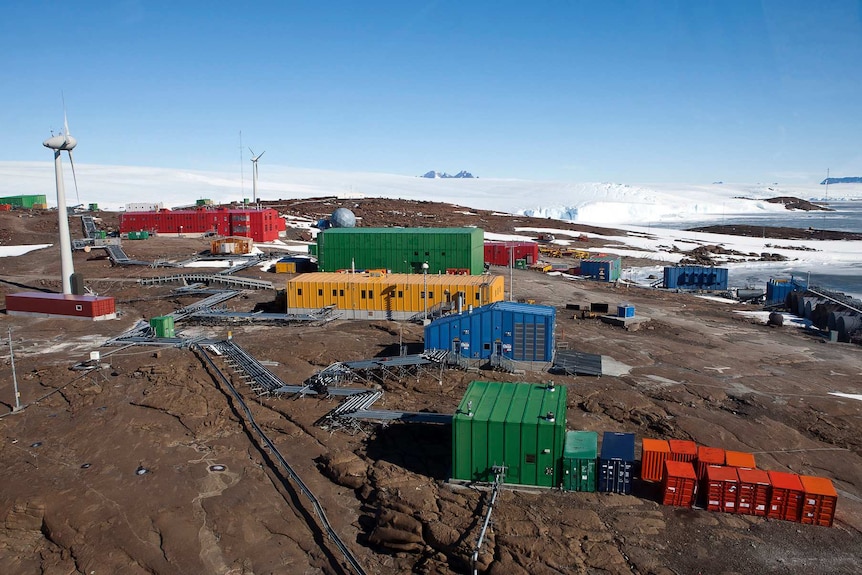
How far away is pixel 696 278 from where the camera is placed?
222 feet

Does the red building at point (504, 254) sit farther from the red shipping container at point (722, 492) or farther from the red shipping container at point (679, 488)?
the red shipping container at point (722, 492)

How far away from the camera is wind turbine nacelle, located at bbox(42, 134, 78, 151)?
50781 millimetres

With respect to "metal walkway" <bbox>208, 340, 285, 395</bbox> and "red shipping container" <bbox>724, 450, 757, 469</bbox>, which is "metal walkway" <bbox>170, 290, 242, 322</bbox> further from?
"red shipping container" <bbox>724, 450, 757, 469</bbox>

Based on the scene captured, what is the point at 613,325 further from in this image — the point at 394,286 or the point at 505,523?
the point at 505,523

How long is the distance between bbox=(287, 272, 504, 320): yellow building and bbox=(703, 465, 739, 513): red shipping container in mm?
25528

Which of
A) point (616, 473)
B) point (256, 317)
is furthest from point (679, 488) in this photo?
point (256, 317)

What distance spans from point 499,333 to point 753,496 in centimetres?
1694

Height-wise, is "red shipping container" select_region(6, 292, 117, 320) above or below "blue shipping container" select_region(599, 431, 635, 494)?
above

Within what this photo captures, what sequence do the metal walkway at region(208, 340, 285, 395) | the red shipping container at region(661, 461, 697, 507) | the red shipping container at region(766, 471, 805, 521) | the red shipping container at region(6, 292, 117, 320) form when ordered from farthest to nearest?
1. the red shipping container at region(6, 292, 117, 320)
2. the metal walkway at region(208, 340, 285, 395)
3. the red shipping container at region(661, 461, 697, 507)
4. the red shipping container at region(766, 471, 805, 521)

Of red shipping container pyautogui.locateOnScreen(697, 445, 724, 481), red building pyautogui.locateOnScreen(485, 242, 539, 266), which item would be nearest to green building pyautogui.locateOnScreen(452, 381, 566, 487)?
red shipping container pyautogui.locateOnScreen(697, 445, 724, 481)

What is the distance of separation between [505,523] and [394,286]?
2875cm

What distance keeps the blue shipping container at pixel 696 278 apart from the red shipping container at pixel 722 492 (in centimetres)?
5130

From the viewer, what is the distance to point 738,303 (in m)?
60.2

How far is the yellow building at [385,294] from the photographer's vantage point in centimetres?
4512
